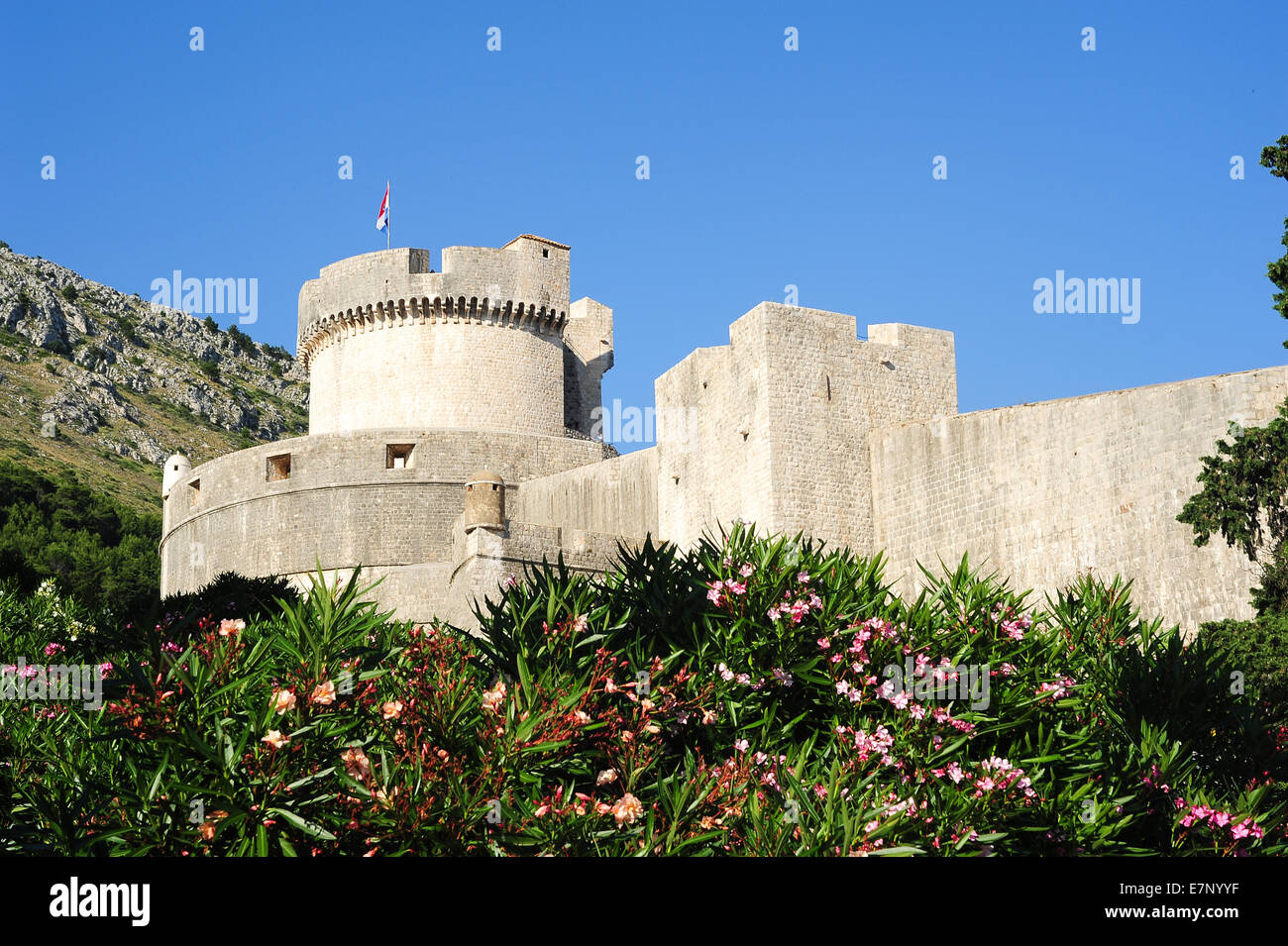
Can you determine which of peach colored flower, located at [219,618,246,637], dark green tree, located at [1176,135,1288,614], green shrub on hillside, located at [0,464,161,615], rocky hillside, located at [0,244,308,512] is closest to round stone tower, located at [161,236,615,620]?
green shrub on hillside, located at [0,464,161,615]

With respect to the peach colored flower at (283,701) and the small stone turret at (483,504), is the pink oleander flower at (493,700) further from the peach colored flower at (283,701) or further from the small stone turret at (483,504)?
the small stone turret at (483,504)

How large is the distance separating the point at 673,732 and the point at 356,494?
20998 millimetres

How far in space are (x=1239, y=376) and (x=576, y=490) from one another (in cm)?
1380

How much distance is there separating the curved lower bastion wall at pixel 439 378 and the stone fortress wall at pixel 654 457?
0.17ft

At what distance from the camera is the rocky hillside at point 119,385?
199 ft

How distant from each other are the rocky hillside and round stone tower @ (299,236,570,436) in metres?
26.5

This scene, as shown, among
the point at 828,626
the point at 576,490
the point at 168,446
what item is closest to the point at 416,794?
the point at 828,626

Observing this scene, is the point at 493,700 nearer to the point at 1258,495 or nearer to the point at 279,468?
the point at 1258,495

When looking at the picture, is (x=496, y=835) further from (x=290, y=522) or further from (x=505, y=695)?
(x=290, y=522)

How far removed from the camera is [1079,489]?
1858cm

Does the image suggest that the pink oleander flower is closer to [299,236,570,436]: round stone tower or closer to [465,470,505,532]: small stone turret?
[465,470,505,532]: small stone turret

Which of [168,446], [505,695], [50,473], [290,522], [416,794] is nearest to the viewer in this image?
[416,794]

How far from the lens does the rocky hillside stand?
60688 millimetres
